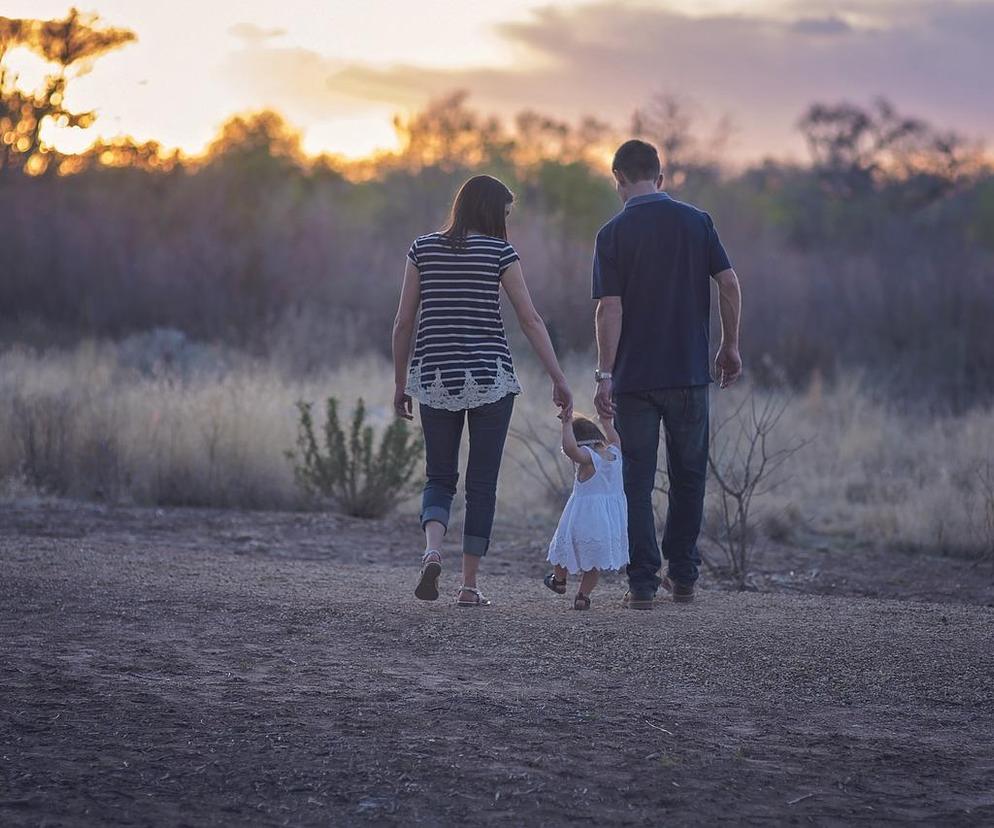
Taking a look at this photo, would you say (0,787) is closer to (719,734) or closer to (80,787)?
(80,787)

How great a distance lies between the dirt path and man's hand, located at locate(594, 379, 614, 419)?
2.83ft

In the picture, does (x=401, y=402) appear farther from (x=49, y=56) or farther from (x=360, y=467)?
(x=49, y=56)

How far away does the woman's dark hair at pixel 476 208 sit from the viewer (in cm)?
601

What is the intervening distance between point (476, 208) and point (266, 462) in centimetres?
577

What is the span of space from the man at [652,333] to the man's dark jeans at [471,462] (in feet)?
1.65

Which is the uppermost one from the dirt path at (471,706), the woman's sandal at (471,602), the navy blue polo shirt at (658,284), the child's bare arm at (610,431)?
the navy blue polo shirt at (658,284)

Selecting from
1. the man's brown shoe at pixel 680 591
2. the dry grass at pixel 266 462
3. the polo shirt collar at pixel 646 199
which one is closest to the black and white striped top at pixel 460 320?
the polo shirt collar at pixel 646 199

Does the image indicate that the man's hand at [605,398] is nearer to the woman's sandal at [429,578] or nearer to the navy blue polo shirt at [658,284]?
the navy blue polo shirt at [658,284]

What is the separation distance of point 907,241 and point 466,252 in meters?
21.6

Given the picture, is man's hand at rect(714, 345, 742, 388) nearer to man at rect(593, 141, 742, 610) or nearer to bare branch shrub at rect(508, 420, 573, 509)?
man at rect(593, 141, 742, 610)

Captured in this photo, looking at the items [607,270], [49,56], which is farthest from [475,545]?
[49,56]

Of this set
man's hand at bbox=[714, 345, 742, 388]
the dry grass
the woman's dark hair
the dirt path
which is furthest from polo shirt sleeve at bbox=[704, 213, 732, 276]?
the dry grass

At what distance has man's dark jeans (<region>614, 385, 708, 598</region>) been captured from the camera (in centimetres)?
625

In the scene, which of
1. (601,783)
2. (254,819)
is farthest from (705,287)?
(254,819)
